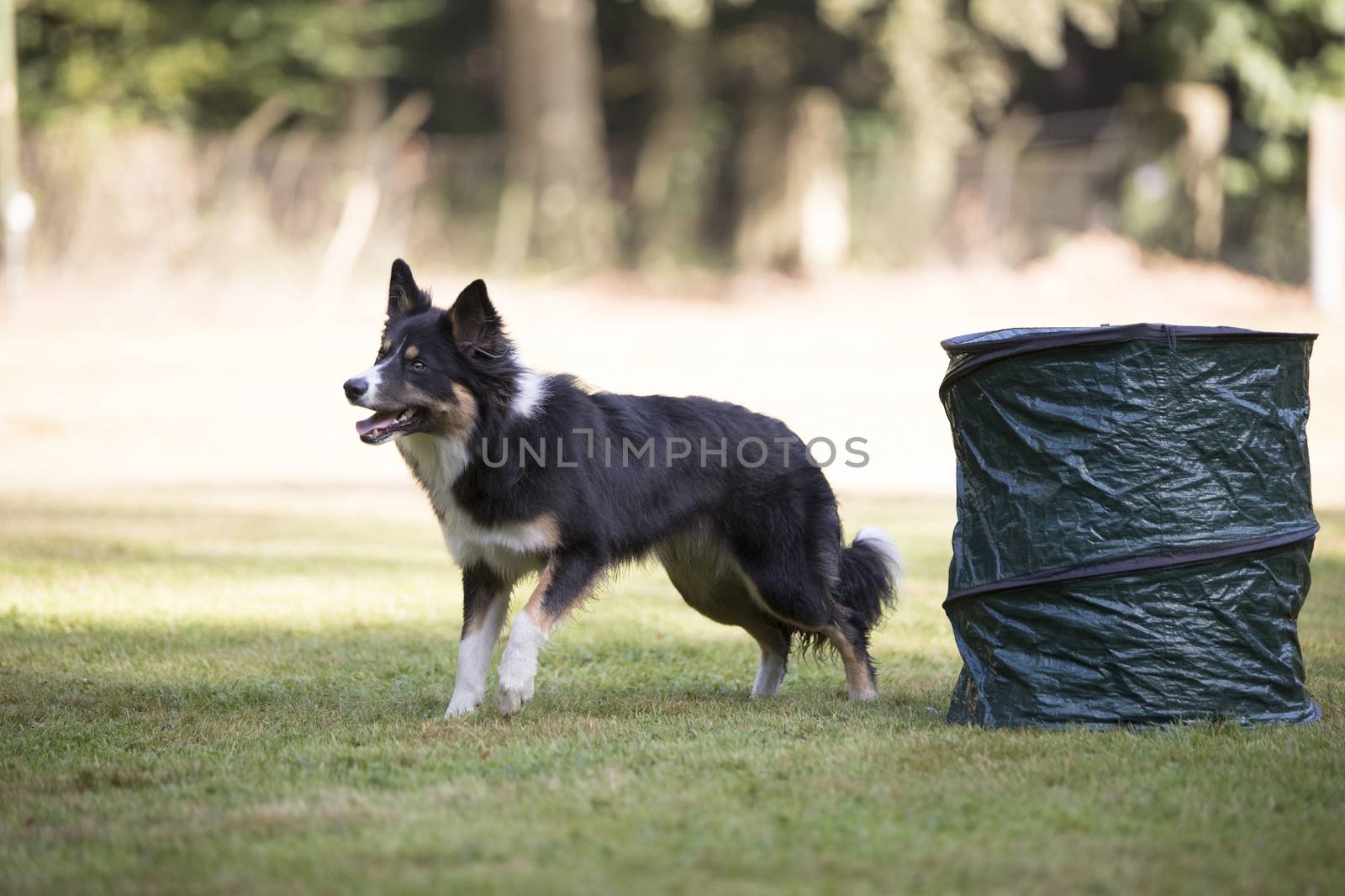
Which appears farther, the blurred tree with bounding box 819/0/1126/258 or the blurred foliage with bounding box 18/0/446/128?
the blurred foliage with bounding box 18/0/446/128

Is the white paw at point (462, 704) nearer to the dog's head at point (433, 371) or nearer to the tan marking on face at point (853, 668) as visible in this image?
the dog's head at point (433, 371)

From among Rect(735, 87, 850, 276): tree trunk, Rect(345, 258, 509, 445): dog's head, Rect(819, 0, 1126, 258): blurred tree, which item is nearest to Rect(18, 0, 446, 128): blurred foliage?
Rect(735, 87, 850, 276): tree trunk

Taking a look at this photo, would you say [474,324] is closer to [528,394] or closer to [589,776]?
[528,394]

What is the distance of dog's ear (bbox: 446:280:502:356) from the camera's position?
589 cm

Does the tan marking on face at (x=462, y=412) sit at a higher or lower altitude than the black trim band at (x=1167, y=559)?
higher

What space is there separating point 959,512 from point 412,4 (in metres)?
26.6

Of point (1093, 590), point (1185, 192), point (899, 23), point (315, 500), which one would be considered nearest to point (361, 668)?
point (1093, 590)

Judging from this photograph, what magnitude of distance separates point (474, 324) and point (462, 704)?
1597 millimetres

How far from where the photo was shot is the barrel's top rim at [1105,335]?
5.01 metres

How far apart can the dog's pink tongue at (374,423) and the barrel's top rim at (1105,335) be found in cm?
237

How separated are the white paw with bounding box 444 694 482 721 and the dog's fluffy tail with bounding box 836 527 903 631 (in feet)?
5.62

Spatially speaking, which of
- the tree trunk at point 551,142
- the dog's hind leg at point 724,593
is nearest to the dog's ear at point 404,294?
the dog's hind leg at point 724,593

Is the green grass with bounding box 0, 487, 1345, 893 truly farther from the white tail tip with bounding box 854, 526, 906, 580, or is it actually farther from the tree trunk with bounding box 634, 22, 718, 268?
the tree trunk with bounding box 634, 22, 718, 268

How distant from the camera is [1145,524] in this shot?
16.6 ft
